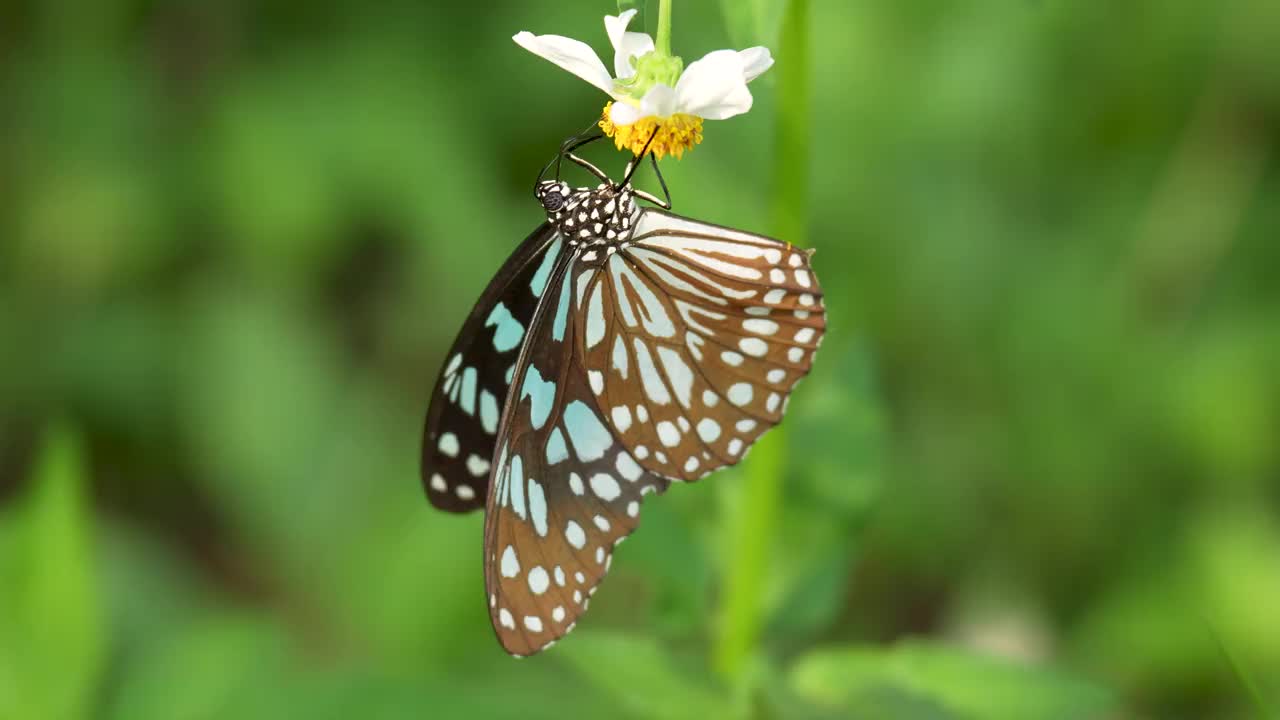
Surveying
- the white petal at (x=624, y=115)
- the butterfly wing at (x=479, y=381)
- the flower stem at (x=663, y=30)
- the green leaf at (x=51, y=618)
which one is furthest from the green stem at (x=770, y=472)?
the green leaf at (x=51, y=618)

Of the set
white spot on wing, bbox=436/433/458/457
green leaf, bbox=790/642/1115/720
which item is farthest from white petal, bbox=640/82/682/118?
green leaf, bbox=790/642/1115/720

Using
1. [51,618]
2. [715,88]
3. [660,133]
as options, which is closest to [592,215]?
[660,133]

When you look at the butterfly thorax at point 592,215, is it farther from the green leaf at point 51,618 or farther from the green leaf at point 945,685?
the green leaf at point 51,618

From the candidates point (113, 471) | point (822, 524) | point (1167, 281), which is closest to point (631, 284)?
point (822, 524)

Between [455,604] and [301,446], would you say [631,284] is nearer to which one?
[455,604]

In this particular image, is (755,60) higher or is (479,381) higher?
(755,60)

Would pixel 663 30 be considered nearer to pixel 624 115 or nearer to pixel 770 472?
pixel 624 115

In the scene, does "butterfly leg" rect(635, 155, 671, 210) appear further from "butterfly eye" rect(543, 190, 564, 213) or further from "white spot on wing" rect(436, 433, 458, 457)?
"white spot on wing" rect(436, 433, 458, 457)
